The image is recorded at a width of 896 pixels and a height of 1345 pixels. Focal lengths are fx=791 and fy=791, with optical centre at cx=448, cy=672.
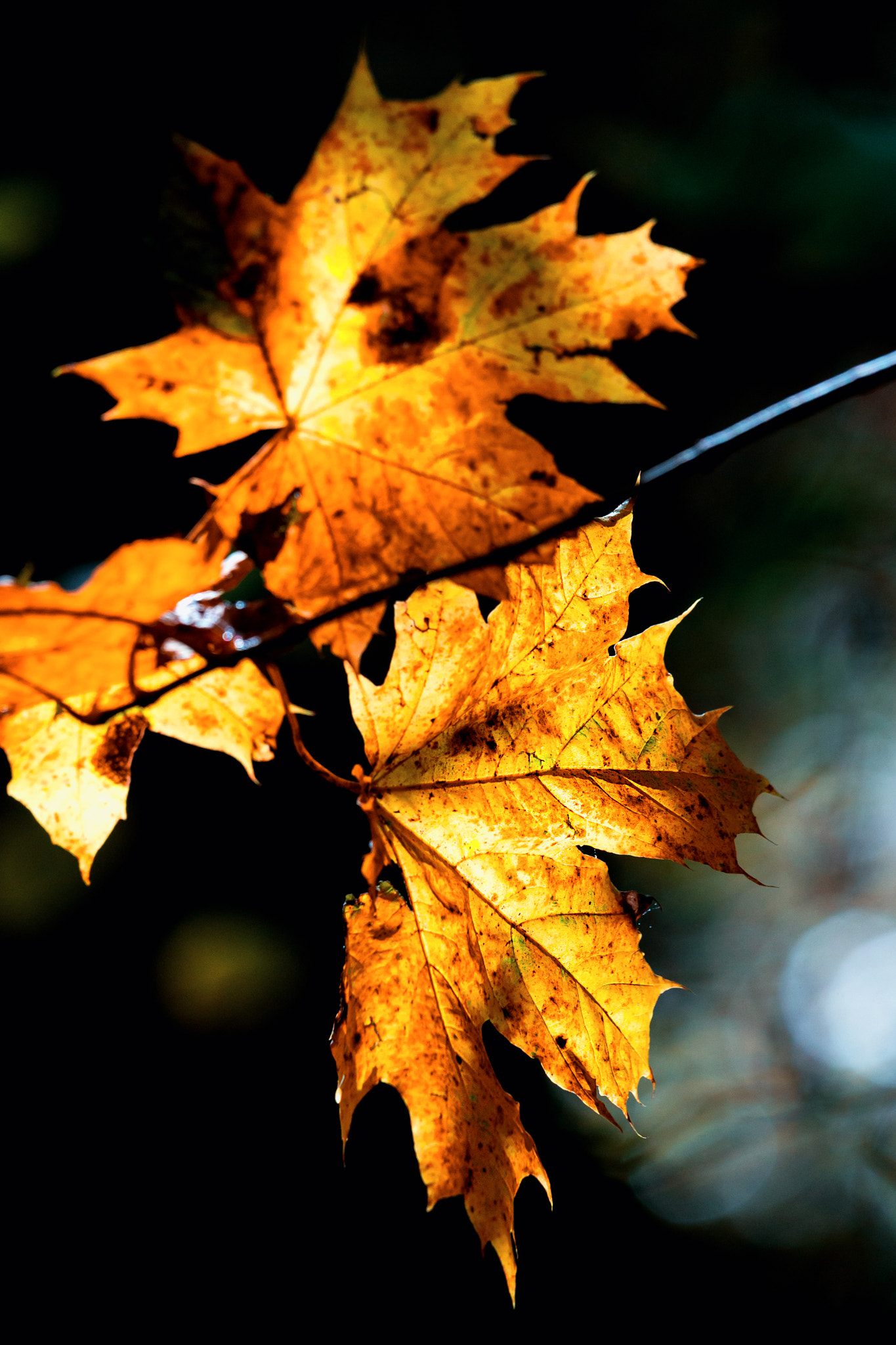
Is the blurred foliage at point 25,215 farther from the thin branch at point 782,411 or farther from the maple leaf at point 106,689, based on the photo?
the thin branch at point 782,411

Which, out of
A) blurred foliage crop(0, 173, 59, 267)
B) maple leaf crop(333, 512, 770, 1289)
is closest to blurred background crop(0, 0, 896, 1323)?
blurred foliage crop(0, 173, 59, 267)

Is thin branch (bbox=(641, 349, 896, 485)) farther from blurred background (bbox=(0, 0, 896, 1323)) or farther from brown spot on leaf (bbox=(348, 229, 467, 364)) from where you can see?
blurred background (bbox=(0, 0, 896, 1323))

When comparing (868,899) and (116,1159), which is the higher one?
(116,1159)

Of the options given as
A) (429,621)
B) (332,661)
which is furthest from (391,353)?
(332,661)

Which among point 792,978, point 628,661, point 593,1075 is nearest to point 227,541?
point 628,661

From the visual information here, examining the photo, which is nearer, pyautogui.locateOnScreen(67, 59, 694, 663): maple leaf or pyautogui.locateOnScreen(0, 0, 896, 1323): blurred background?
pyautogui.locateOnScreen(67, 59, 694, 663): maple leaf

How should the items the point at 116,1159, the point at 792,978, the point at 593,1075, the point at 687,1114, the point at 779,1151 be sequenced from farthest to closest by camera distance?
the point at 792,978, the point at 779,1151, the point at 687,1114, the point at 116,1159, the point at 593,1075

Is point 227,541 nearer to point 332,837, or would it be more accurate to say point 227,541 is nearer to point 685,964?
point 332,837

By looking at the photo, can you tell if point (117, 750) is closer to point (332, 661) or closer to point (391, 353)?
point (391, 353)
